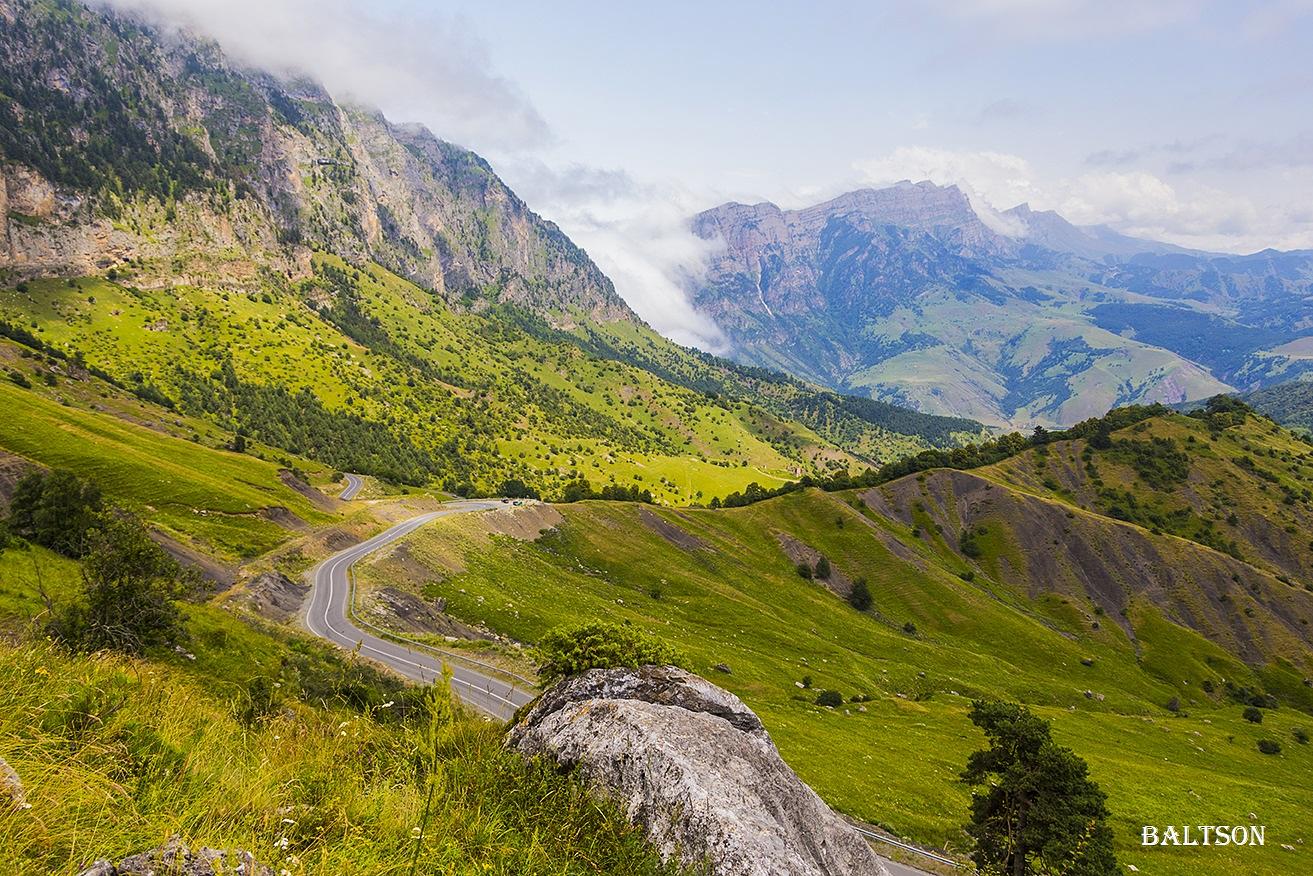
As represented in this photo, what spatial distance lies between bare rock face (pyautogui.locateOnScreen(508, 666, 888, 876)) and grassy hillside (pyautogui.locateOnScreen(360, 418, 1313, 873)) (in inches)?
1365

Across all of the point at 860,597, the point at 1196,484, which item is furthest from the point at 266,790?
the point at 1196,484

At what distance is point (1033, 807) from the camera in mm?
28344

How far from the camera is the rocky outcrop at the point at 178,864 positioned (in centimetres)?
442

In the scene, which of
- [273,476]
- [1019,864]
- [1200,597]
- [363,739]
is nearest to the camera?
[363,739]

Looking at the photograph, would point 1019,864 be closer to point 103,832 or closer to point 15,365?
point 103,832

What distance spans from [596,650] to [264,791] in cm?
1291

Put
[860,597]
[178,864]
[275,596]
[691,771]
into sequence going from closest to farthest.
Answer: [178,864], [691,771], [275,596], [860,597]

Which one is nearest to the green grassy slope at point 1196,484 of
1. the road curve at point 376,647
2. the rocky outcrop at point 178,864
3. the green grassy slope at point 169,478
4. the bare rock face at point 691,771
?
the road curve at point 376,647

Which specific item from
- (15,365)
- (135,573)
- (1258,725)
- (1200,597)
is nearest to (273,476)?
(15,365)

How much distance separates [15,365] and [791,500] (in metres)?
164

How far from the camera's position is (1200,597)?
117 metres

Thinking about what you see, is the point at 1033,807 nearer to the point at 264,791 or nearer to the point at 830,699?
the point at 264,791

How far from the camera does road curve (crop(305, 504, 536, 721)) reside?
44.4m

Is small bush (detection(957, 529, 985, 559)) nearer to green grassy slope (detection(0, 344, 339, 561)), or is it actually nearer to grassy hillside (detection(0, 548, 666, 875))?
green grassy slope (detection(0, 344, 339, 561))
